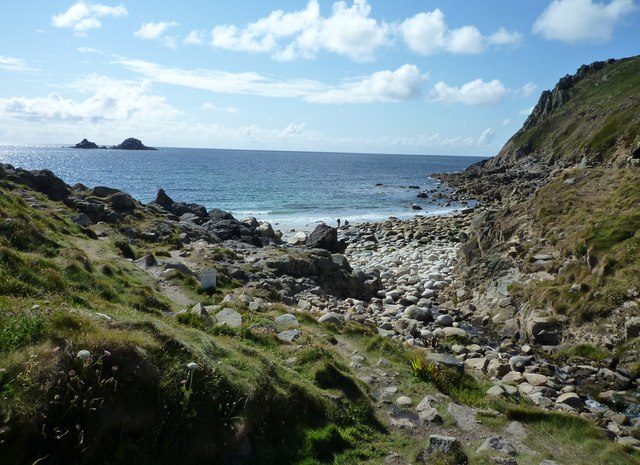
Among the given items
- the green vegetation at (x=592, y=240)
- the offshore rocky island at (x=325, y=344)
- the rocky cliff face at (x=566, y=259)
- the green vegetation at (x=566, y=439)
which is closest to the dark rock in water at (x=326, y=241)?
the offshore rocky island at (x=325, y=344)

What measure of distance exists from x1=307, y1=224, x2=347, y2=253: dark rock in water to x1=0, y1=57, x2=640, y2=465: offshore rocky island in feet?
19.7

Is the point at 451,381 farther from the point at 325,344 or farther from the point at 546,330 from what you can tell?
the point at 546,330

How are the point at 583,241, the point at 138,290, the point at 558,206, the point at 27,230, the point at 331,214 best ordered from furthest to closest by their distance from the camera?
1. the point at 331,214
2. the point at 558,206
3. the point at 583,241
4. the point at 27,230
5. the point at 138,290

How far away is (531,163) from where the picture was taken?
108m

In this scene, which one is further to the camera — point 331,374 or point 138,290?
point 138,290

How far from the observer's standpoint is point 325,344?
1343 centimetres

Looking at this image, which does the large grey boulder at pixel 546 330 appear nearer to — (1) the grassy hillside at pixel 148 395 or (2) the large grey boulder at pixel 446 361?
(2) the large grey boulder at pixel 446 361

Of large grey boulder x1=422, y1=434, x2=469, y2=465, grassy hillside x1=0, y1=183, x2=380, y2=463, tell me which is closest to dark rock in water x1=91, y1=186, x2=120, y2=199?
grassy hillside x1=0, y1=183, x2=380, y2=463

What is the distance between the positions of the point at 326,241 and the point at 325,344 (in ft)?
83.9

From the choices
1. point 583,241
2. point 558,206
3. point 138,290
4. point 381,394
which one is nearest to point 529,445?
point 381,394

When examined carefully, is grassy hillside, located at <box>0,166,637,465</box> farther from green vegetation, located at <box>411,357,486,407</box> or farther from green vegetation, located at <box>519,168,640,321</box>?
green vegetation, located at <box>519,168,640,321</box>

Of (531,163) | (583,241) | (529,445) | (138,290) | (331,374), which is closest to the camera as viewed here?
(529,445)

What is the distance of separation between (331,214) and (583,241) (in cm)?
4935

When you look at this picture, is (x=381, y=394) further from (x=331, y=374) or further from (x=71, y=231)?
(x=71, y=231)
